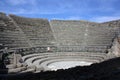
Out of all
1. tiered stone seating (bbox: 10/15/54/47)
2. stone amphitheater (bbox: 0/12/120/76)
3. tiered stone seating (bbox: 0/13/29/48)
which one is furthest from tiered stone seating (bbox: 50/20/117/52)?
tiered stone seating (bbox: 0/13/29/48)

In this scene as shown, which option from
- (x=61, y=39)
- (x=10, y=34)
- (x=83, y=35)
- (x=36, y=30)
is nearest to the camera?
(x=10, y=34)

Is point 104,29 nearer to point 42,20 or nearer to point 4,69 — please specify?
point 42,20

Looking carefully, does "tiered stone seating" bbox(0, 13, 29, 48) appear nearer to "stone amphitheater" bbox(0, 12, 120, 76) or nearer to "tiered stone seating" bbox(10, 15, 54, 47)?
"stone amphitheater" bbox(0, 12, 120, 76)

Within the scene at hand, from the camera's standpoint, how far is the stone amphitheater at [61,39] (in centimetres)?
2165

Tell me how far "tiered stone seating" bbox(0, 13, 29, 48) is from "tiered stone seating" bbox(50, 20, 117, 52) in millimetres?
6915

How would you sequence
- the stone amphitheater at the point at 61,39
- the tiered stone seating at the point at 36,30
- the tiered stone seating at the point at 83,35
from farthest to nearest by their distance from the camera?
the tiered stone seating at the point at 83,35 < the tiered stone seating at the point at 36,30 < the stone amphitheater at the point at 61,39

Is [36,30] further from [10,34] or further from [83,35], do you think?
[83,35]

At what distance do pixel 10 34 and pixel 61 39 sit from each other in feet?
30.4

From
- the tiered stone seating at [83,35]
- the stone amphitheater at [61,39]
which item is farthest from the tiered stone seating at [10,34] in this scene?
the tiered stone seating at [83,35]

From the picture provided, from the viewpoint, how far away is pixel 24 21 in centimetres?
2873

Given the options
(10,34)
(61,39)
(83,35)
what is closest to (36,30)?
(61,39)

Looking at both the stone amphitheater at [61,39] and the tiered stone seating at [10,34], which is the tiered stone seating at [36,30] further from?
the tiered stone seating at [10,34]

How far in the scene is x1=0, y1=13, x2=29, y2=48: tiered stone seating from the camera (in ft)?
67.5

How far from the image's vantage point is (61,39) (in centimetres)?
2828
